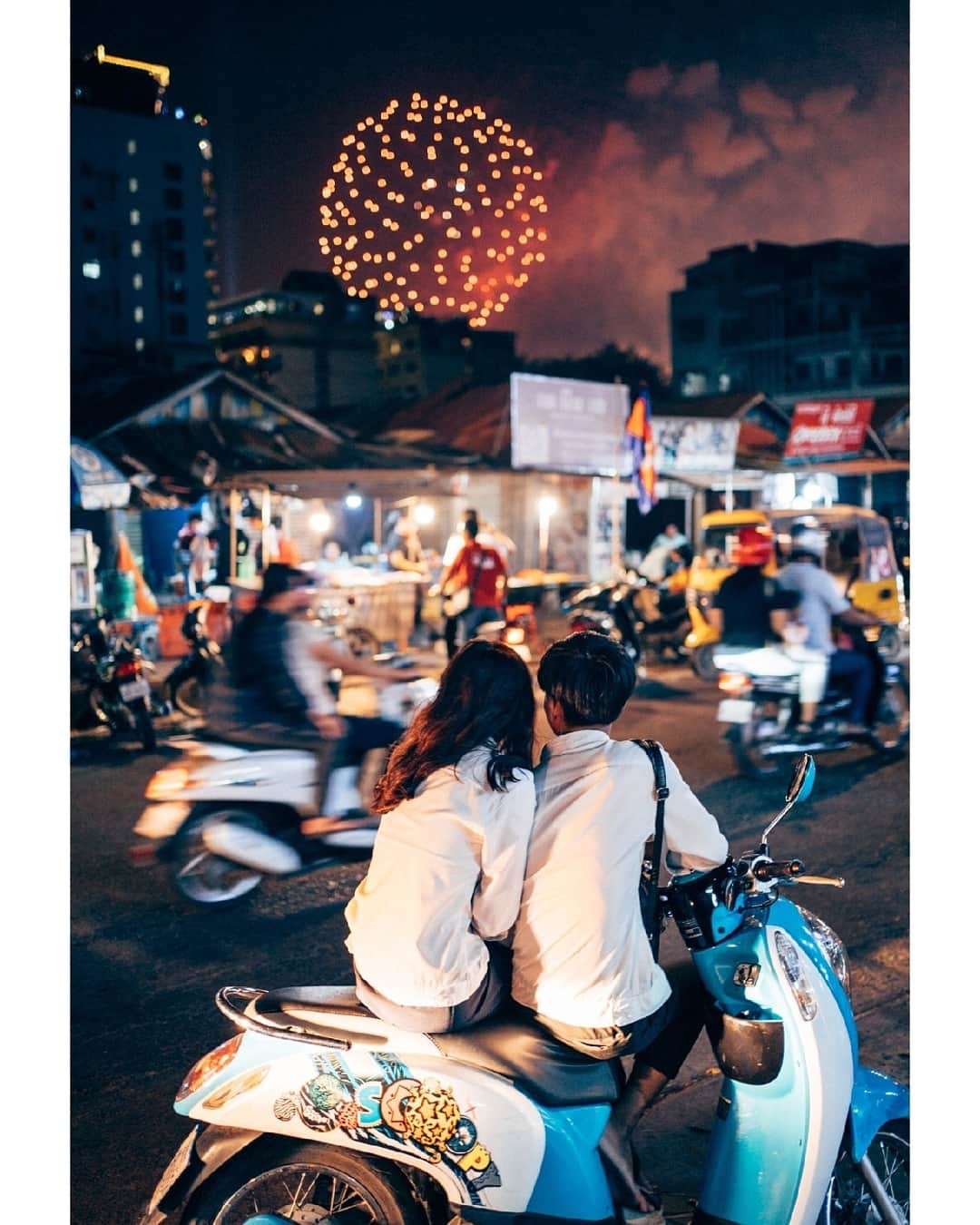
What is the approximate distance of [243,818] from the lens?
509 centimetres

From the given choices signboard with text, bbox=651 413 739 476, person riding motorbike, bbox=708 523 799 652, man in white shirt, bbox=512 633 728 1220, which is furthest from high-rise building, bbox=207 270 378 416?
man in white shirt, bbox=512 633 728 1220

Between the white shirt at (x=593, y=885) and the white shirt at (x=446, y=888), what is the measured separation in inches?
2.3

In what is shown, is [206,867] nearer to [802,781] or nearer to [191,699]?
[802,781]

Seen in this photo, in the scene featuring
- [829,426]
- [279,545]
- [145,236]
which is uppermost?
[145,236]

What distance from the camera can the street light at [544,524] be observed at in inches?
800

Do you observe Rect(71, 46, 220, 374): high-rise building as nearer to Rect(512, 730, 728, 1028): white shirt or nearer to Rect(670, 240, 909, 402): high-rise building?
Rect(670, 240, 909, 402): high-rise building

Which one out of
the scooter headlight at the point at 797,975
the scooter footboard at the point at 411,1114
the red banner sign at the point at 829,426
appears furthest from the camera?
the red banner sign at the point at 829,426

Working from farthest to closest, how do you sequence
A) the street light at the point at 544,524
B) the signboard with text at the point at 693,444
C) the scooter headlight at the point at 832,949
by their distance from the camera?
the signboard with text at the point at 693,444, the street light at the point at 544,524, the scooter headlight at the point at 832,949

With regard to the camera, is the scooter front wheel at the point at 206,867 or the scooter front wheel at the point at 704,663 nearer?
the scooter front wheel at the point at 206,867

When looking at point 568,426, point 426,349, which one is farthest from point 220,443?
point 426,349

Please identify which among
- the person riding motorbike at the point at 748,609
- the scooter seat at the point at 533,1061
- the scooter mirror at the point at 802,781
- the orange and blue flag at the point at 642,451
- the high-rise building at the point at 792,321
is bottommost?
the scooter seat at the point at 533,1061

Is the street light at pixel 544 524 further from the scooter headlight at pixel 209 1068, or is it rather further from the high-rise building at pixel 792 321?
the high-rise building at pixel 792 321

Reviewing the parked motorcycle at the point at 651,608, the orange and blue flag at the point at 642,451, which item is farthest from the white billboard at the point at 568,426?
the parked motorcycle at the point at 651,608

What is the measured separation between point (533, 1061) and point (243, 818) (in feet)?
10.1
